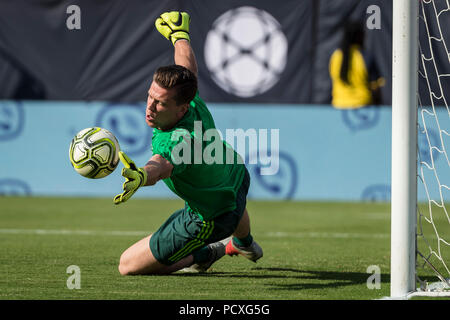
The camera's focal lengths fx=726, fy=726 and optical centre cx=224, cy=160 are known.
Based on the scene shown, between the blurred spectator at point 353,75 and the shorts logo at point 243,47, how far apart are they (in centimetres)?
85

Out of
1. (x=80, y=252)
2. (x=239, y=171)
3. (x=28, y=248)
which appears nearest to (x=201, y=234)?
(x=239, y=171)

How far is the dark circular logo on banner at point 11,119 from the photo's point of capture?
36.4 ft

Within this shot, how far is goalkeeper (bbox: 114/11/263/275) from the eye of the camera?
4.62m

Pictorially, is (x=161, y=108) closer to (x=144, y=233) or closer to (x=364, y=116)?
(x=144, y=233)

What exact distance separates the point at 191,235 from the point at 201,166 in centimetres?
56

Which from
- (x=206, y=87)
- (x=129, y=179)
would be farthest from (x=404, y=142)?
(x=206, y=87)

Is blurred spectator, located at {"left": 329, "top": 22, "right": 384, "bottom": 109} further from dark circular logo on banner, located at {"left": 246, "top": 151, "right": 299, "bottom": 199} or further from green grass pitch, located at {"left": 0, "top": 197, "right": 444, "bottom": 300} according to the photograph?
green grass pitch, located at {"left": 0, "top": 197, "right": 444, "bottom": 300}

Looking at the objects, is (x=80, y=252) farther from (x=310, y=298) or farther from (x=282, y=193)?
(x=282, y=193)

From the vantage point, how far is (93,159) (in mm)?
4539

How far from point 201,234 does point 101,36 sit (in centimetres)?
657

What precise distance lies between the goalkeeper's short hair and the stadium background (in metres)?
6.02

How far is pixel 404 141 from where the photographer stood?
4250mm

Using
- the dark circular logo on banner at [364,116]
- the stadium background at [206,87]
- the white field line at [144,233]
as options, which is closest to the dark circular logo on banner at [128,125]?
the stadium background at [206,87]

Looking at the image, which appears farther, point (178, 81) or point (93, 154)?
point (178, 81)
